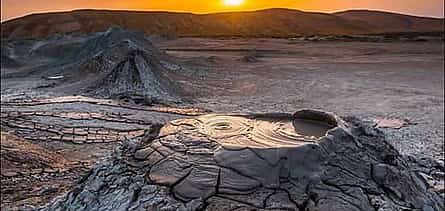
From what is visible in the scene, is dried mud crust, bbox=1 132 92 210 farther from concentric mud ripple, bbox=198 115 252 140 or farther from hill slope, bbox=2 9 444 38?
hill slope, bbox=2 9 444 38

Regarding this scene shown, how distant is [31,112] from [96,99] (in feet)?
3.54

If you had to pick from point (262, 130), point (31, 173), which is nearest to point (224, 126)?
point (262, 130)

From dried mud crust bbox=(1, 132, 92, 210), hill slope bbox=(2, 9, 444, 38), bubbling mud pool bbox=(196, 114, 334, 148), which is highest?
hill slope bbox=(2, 9, 444, 38)

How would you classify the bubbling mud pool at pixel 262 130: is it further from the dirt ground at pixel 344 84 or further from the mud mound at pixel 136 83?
the mud mound at pixel 136 83

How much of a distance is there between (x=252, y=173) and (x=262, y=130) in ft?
1.26

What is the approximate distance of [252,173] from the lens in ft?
6.12

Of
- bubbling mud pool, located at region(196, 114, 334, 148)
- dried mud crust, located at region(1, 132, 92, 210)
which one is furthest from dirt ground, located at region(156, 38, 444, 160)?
bubbling mud pool, located at region(196, 114, 334, 148)

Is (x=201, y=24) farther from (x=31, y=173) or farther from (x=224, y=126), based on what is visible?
(x=224, y=126)

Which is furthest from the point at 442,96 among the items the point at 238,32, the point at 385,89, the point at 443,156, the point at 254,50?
the point at 238,32

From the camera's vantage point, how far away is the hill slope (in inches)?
947

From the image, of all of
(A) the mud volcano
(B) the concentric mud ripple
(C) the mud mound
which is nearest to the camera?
(A) the mud volcano

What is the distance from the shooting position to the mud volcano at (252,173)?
6.03 feet

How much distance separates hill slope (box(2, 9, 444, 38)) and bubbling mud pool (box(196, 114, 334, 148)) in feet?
68.5

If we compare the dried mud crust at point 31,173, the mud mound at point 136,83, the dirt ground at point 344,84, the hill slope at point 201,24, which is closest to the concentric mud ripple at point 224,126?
the dried mud crust at point 31,173
